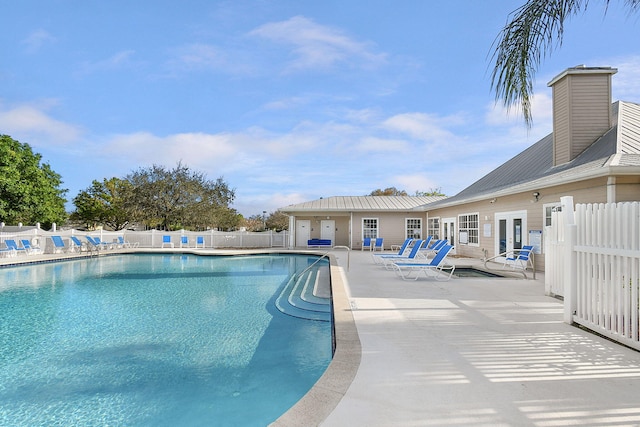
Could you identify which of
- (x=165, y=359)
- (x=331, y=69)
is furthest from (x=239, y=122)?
(x=165, y=359)

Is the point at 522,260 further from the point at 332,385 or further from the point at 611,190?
the point at 332,385

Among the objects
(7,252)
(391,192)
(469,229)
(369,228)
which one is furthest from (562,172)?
(391,192)

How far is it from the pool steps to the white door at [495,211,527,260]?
623 cm

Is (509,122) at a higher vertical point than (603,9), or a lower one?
lower

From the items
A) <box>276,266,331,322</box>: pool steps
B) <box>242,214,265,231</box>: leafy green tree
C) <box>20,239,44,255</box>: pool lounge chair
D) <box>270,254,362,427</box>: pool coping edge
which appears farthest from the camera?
<box>242,214,265,231</box>: leafy green tree

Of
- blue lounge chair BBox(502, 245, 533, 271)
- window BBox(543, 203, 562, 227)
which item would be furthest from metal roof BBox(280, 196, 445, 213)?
window BBox(543, 203, 562, 227)

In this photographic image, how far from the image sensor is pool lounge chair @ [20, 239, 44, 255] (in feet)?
56.6

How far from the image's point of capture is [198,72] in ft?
50.4

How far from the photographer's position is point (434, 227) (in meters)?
19.7

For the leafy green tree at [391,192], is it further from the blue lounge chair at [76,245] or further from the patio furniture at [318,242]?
the blue lounge chair at [76,245]

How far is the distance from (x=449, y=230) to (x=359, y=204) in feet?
20.4

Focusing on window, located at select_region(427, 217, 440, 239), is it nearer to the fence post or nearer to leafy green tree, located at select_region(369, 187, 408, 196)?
the fence post

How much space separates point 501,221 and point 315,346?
9791 millimetres

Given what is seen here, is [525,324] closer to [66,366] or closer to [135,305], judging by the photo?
[66,366]
